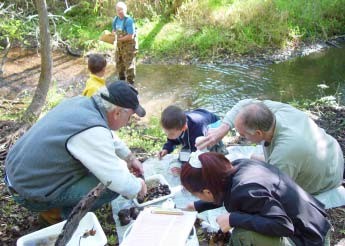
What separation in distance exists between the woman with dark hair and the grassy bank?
7499 mm

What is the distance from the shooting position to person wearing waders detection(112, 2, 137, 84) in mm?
6891

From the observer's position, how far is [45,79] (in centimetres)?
558

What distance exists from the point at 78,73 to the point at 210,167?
23.1 feet

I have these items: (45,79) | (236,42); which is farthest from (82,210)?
(236,42)

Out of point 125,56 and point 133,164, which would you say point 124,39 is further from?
point 133,164

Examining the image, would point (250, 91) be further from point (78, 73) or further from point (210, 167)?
point (210, 167)

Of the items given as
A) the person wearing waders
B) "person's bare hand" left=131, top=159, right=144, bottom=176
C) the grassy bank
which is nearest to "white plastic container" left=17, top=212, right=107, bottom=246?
"person's bare hand" left=131, top=159, right=144, bottom=176

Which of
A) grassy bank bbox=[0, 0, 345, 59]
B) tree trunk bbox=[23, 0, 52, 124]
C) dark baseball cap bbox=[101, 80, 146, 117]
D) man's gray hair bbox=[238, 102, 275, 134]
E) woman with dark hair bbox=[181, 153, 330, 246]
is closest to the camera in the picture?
woman with dark hair bbox=[181, 153, 330, 246]

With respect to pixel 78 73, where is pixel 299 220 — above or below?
above

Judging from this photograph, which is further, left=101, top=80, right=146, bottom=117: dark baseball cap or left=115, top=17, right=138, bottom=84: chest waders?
left=115, top=17, right=138, bottom=84: chest waders

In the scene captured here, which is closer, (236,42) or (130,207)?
(130,207)

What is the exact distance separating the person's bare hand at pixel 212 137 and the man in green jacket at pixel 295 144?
0.41 m

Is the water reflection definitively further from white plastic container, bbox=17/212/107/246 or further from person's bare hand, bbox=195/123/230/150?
white plastic container, bbox=17/212/107/246

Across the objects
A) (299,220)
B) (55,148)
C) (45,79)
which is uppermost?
(55,148)
